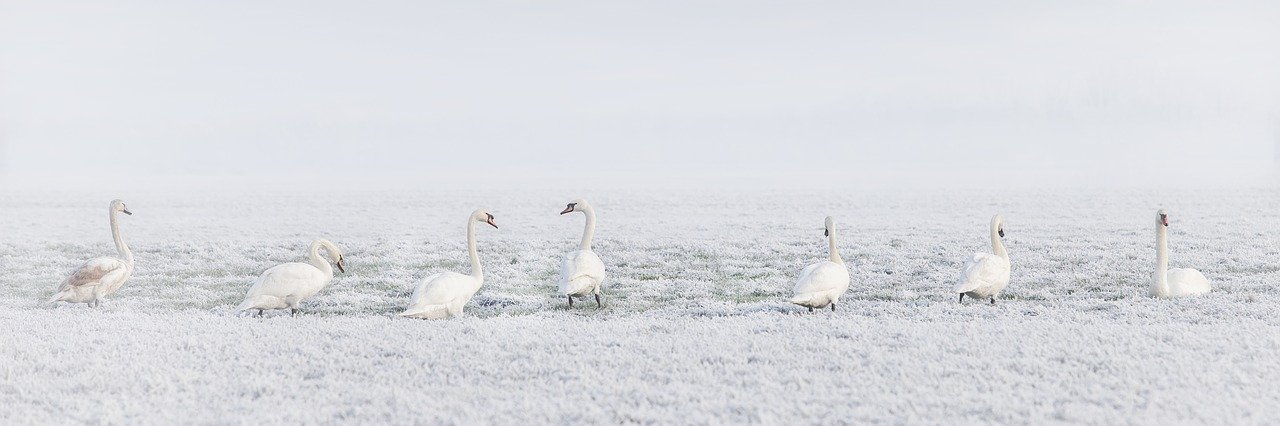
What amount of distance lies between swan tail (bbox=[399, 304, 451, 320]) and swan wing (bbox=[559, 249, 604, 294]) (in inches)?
77.9

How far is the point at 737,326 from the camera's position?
12.2 m

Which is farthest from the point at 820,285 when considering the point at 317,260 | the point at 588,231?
the point at 317,260

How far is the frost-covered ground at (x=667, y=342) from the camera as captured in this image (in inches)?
344

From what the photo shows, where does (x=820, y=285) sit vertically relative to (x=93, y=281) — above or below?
below

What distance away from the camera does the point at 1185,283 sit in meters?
14.6

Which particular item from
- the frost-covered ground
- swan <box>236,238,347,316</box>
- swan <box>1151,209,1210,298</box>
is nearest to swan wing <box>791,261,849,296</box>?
the frost-covered ground

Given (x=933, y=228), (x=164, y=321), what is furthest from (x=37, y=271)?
(x=933, y=228)

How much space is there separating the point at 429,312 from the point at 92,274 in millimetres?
5829

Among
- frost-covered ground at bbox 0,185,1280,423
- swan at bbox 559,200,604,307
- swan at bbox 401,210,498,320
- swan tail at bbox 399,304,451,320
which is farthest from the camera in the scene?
swan at bbox 559,200,604,307

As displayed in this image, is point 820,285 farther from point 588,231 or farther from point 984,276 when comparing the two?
point 588,231

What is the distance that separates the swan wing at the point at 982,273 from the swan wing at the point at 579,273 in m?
5.38

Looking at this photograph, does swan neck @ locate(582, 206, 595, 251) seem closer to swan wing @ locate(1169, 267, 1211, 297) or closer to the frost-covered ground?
the frost-covered ground

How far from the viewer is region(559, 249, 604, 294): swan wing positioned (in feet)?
47.1

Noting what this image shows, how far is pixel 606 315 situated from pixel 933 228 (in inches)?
742
